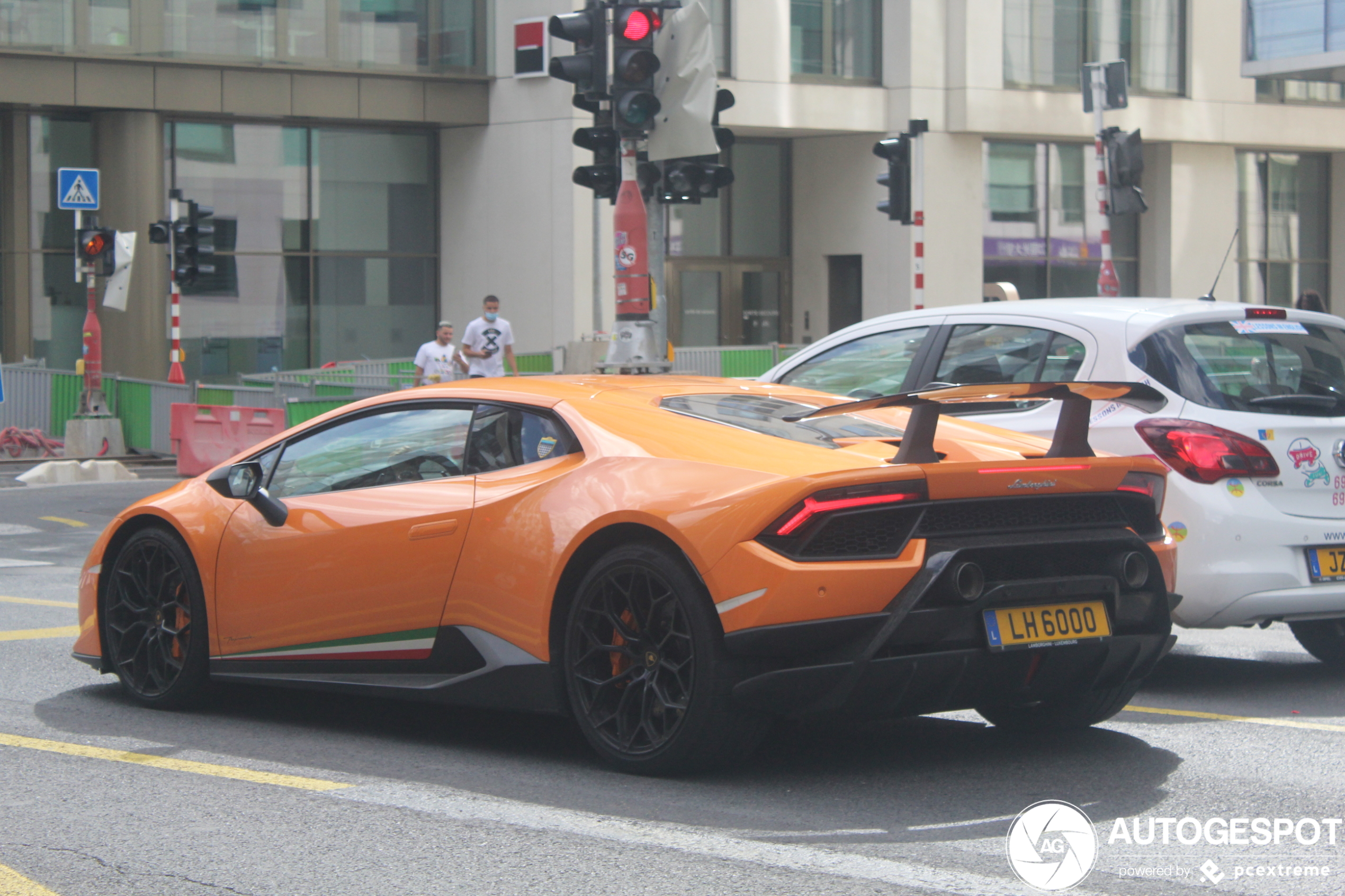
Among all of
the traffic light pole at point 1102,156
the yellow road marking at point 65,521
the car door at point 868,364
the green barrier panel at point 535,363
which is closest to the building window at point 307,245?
the green barrier panel at point 535,363

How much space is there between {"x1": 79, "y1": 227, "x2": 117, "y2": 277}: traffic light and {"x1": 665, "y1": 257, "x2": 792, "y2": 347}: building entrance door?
12.6 m

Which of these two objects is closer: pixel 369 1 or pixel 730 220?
pixel 369 1

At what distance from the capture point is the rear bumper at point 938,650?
4.93 metres

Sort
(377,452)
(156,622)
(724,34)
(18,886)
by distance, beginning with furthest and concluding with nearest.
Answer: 1. (724,34)
2. (156,622)
3. (377,452)
4. (18,886)

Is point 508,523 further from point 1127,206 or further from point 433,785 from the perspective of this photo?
point 1127,206

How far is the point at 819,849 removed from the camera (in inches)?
179

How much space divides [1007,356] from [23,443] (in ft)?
59.6

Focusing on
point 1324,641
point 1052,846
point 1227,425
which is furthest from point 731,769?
point 1324,641

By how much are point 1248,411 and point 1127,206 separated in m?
12.8

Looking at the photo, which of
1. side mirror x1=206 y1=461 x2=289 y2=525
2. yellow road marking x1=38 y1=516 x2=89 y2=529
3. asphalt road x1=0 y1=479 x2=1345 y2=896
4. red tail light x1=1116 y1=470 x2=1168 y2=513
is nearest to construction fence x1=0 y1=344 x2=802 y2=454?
yellow road marking x1=38 y1=516 x2=89 y2=529

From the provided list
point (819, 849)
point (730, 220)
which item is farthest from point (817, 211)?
point (819, 849)

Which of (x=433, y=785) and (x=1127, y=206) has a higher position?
(x=1127, y=206)

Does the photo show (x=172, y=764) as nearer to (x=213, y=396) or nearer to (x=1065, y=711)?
(x=1065, y=711)

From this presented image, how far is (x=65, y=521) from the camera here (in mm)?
16312
